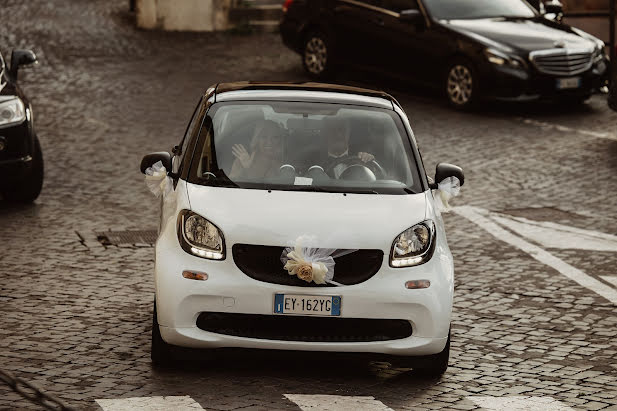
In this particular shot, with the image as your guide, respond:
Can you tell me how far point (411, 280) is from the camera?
748 centimetres

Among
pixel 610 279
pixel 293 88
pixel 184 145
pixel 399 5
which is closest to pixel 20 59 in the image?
pixel 184 145

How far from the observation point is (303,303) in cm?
734

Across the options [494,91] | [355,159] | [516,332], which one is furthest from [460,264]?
[494,91]

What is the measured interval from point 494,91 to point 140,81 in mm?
5324

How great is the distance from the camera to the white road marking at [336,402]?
7118 millimetres

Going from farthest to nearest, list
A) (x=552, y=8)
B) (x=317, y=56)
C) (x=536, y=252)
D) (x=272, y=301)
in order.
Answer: (x=317, y=56), (x=552, y=8), (x=536, y=252), (x=272, y=301)

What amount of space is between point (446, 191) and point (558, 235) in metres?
3.89

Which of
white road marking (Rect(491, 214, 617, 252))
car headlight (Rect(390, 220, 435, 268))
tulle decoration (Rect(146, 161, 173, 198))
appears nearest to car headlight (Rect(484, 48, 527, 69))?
white road marking (Rect(491, 214, 617, 252))

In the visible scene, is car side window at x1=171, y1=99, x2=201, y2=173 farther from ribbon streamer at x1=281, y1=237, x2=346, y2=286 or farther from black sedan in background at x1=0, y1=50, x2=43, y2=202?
black sedan in background at x1=0, y1=50, x2=43, y2=202

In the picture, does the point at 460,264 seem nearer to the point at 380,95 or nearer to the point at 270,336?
the point at 380,95

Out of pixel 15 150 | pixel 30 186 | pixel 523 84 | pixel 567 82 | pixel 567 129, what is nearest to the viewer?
pixel 15 150

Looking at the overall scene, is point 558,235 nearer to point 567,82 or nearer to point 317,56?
point 567,82

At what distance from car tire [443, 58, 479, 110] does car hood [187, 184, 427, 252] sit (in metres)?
10.6

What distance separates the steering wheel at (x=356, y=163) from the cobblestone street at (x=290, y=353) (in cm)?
115
